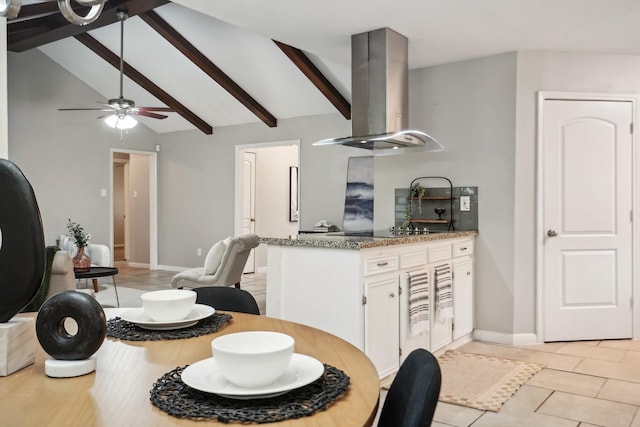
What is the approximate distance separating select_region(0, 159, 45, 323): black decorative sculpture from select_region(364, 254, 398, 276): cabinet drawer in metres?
2.10

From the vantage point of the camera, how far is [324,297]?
123 inches

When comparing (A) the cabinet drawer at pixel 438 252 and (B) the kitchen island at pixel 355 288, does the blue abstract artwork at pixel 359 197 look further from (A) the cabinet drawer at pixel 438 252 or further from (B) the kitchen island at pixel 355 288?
(B) the kitchen island at pixel 355 288

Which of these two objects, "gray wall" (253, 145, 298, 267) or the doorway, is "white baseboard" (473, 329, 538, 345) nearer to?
the doorway

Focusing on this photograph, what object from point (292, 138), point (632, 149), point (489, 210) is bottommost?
point (489, 210)

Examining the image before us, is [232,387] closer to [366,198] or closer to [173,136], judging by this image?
[366,198]

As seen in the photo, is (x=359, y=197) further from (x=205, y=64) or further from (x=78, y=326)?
(x=78, y=326)

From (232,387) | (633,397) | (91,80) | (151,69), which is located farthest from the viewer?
(91,80)

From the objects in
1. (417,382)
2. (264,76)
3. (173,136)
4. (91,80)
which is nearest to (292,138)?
(264,76)

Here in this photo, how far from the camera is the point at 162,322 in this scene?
1447mm

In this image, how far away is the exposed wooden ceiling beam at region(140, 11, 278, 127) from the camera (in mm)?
5938

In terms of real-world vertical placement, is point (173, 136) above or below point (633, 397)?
above

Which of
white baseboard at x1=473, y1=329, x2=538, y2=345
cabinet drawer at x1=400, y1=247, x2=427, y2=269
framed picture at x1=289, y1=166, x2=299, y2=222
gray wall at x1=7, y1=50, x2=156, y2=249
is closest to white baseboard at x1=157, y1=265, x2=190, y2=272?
gray wall at x1=7, y1=50, x2=156, y2=249

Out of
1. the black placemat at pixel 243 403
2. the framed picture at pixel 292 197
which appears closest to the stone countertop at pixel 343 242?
the black placemat at pixel 243 403

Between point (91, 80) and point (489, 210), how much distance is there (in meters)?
6.32
